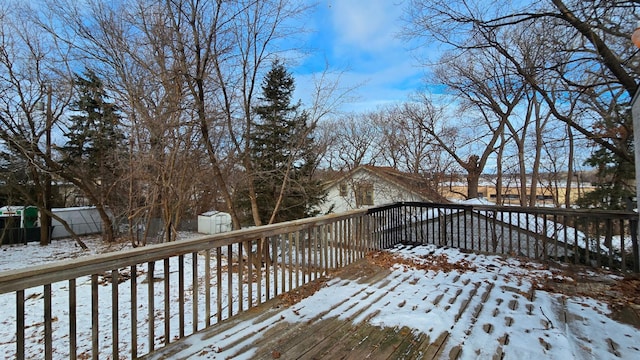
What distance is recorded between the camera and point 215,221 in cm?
1795

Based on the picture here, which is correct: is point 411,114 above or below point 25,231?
above

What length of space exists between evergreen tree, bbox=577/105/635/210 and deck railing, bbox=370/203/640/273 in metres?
3.28

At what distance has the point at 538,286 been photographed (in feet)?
11.1

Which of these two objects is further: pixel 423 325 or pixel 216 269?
pixel 216 269

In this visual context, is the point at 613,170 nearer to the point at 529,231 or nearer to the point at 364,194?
the point at 529,231

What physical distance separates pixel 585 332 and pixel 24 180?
1809cm

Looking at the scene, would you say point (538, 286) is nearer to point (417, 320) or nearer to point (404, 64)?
point (417, 320)

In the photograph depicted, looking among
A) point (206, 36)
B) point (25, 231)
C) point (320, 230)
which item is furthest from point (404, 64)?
point (25, 231)

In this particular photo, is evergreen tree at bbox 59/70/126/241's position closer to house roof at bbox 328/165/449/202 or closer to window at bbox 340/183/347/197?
house roof at bbox 328/165/449/202

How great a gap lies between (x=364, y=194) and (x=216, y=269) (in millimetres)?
13451

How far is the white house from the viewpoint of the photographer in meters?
15.8

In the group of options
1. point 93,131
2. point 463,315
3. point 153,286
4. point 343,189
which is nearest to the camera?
point 153,286

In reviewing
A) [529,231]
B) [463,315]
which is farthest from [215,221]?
[463,315]

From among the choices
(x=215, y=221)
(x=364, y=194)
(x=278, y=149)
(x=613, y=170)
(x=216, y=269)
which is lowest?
(x=215, y=221)
